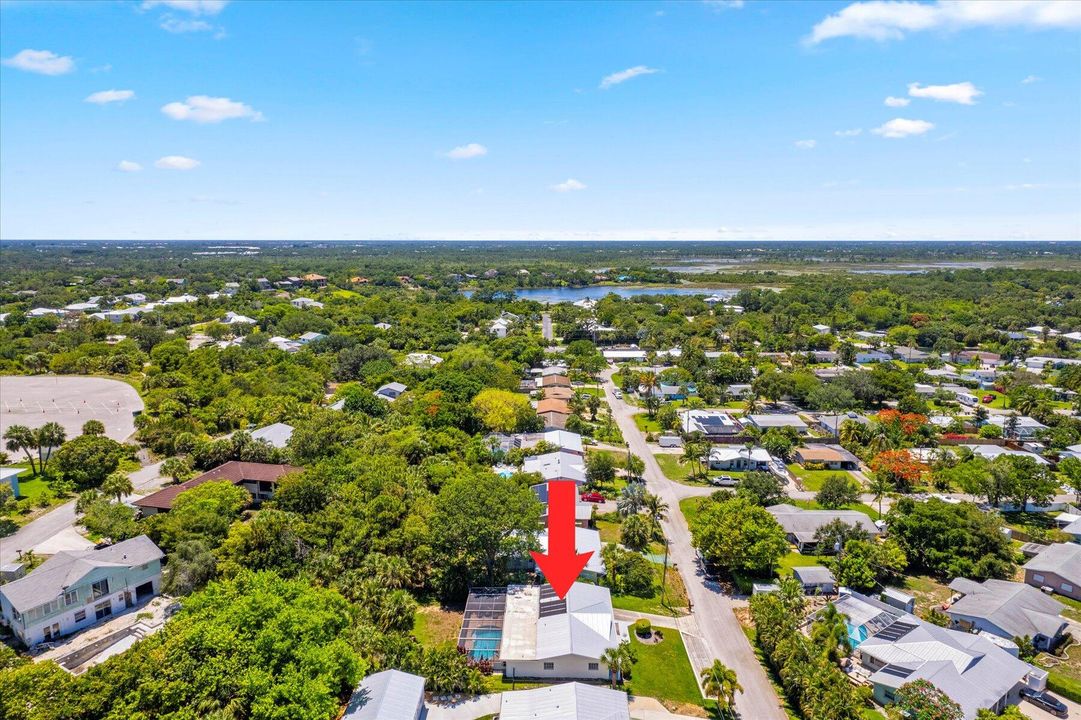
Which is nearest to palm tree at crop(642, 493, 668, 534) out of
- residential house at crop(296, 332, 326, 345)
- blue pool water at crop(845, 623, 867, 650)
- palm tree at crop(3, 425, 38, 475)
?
blue pool water at crop(845, 623, 867, 650)

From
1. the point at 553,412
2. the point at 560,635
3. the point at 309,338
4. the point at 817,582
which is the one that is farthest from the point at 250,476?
the point at 309,338

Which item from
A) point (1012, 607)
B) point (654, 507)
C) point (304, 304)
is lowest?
point (1012, 607)

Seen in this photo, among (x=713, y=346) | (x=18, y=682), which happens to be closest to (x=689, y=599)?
(x=18, y=682)

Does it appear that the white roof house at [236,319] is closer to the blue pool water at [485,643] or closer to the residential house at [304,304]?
the residential house at [304,304]

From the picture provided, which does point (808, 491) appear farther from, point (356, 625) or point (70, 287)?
point (70, 287)

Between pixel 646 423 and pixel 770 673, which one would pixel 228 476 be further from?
pixel 646 423
